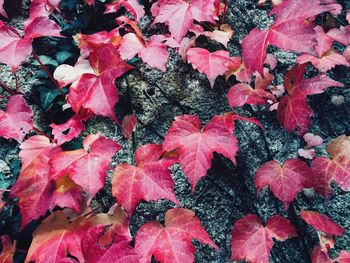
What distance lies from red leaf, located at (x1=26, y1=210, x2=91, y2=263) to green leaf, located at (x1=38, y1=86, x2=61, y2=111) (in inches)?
17.7

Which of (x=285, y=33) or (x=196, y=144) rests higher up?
(x=285, y=33)

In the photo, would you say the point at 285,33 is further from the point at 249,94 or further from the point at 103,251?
the point at 103,251

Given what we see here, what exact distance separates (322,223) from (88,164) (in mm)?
875

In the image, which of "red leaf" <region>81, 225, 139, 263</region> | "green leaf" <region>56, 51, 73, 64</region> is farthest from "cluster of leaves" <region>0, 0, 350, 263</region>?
"green leaf" <region>56, 51, 73, 64</region>

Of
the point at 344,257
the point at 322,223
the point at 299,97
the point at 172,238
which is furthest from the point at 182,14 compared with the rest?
the point at 344,257

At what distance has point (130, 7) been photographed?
1.40 meters

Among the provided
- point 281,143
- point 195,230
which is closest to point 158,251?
point 195,230

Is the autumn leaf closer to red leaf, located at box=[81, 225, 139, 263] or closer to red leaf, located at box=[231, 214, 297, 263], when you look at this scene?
red leaf, located at box=[231, 214, 297, 263]

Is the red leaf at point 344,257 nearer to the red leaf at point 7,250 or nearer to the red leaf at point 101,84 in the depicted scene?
the red leaf at point 101,84

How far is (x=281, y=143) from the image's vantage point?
54.3 inches

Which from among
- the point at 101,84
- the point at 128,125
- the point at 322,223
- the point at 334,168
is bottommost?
the point at 322,223

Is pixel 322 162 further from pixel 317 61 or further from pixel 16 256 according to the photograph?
pixel 16 256

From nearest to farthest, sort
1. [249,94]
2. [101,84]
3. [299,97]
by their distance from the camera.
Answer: [101,84], [299,97], [249,94]

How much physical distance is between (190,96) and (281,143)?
0.43 meters
